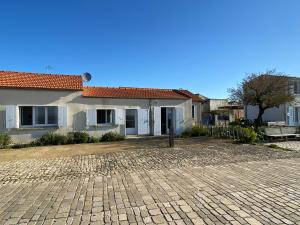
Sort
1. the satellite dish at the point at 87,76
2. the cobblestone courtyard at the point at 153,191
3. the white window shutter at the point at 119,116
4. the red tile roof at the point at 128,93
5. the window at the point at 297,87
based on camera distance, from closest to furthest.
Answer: the cobblestone courtyard at the point at 153,191
the white window shutter at the point at 119,116
the red tile roof at the point at 128,93
the satellite dish at the point at 87,76
the window at the point at 297,87

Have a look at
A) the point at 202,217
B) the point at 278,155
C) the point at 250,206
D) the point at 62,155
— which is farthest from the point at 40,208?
the point at 278,155

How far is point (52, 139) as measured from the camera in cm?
1407

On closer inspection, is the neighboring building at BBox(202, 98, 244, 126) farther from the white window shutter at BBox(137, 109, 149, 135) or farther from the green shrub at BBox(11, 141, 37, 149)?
the green shrub at BBox(11, 141, 37, 149)

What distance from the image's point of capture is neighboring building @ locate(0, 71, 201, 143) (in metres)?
14.0

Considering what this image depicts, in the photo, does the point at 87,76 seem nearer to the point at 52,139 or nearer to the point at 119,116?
the point at 119,116

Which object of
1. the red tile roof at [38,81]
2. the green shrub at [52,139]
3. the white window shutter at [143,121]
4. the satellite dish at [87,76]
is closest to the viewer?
the green shrub at [52,139]

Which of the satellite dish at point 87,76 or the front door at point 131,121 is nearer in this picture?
the front door at point 131,121

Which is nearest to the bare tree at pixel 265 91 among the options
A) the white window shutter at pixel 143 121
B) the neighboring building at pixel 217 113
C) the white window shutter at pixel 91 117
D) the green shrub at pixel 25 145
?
the white window shutter at pixel 143 121

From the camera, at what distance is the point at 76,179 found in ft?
21.4

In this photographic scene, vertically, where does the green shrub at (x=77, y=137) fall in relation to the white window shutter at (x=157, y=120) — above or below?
below

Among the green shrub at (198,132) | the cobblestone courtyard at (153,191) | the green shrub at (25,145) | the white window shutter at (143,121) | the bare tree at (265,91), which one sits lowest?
the cobblestone courtyard at (153,191)

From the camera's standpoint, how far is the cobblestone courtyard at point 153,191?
4.09 meters

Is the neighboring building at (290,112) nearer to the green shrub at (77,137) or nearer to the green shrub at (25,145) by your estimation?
the green shrub at (77,137)

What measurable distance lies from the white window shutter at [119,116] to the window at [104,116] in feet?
1.75
